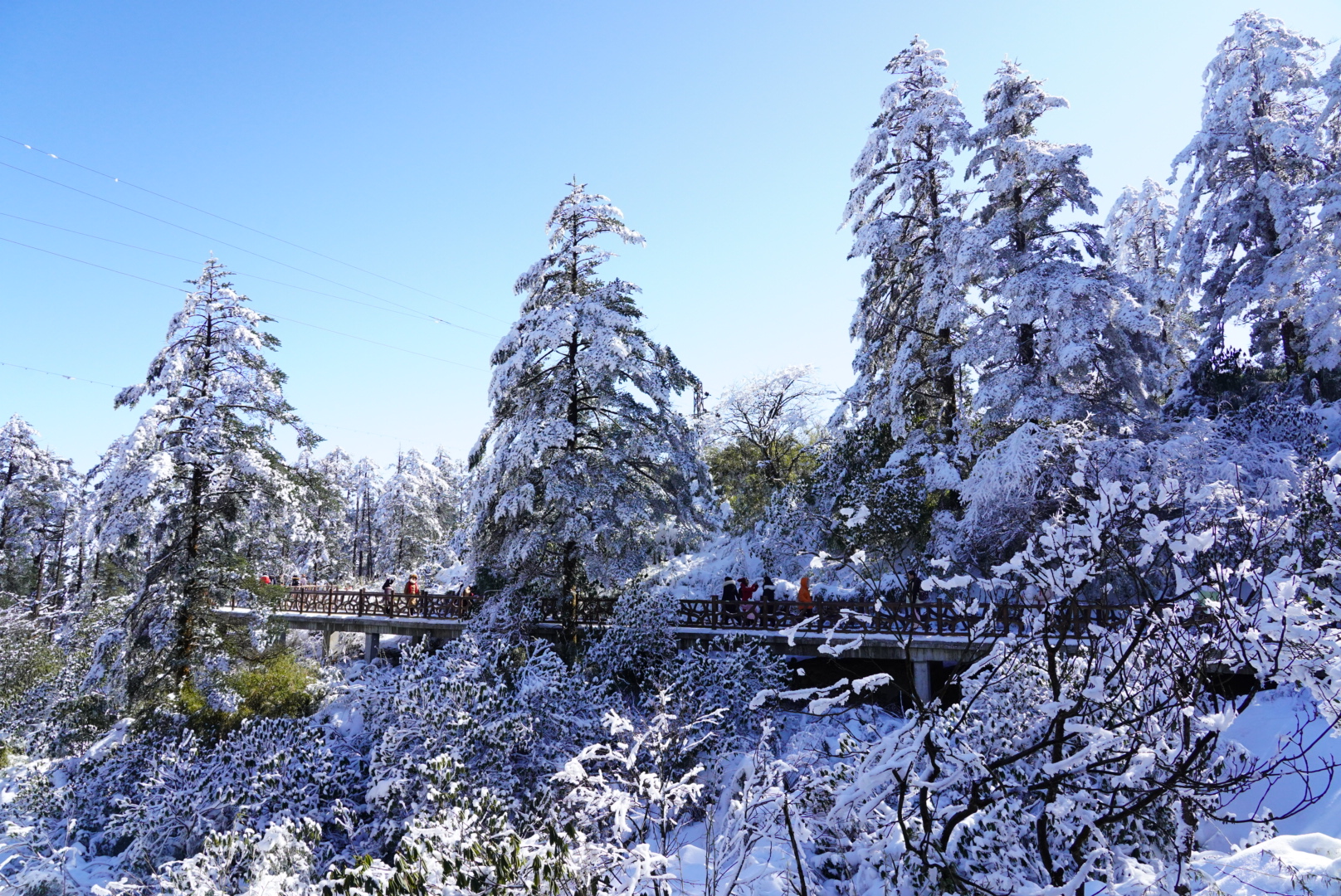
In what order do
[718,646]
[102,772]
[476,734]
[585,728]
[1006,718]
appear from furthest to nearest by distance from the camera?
1. [718,646]
2. [102,772]
3. [585,728]
4. [476,734]
5. [1006,718]

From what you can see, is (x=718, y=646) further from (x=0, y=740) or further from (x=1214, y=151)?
(x=1214, y=151)

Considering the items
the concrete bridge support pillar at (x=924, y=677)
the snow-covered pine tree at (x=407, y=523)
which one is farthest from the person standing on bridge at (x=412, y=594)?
the snow-covered pine tree at (x=407, y=523)

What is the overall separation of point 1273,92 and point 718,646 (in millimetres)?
23186

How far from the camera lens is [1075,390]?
1608 cm

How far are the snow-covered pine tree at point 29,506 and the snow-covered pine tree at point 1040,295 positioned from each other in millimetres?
37961

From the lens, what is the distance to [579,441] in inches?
680

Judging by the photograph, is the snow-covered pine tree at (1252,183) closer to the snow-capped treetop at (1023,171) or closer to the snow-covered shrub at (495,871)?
the snow-capped treetop at (1023,171)

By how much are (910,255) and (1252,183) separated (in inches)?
416

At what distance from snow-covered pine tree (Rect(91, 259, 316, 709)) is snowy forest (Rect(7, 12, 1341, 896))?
9 centimetres

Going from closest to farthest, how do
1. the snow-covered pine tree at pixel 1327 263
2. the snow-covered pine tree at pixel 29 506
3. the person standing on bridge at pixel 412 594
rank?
the snow-covered pine tree at pixel 1327 263
the person standing on bridge at pixel 412 594
the snow-covered pine tree at pixel 29 506

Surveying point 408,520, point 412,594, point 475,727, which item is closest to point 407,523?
point 408,520

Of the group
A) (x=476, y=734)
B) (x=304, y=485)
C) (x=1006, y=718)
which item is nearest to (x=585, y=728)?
(x=476, y=734)

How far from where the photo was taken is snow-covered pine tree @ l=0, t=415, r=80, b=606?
33844mm

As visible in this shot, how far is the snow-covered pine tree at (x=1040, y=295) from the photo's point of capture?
15.0m
